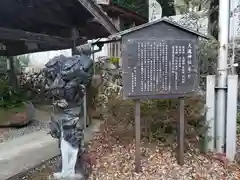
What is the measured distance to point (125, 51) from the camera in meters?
4.11

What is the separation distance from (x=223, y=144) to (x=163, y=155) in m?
1.32

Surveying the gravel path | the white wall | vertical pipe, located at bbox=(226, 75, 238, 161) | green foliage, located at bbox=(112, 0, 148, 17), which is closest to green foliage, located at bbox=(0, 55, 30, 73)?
the white wall

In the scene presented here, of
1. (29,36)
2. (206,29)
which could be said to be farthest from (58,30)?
(206,29)

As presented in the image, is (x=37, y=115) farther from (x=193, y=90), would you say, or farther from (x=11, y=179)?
(x=193, y=90)

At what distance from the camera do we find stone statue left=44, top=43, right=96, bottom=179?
3.78 metres

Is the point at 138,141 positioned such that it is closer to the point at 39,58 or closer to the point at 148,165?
the point at 148,165

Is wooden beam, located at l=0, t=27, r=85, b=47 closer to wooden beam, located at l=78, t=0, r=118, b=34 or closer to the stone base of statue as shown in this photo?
wooden beam, located at l=78, t=0, r=118, b=34

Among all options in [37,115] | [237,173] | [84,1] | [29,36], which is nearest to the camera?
[237,173]

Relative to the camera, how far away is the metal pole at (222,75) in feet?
17.6

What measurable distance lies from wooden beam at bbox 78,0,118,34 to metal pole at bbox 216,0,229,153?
90.2 inches

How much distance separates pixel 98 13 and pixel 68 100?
8.57 ft

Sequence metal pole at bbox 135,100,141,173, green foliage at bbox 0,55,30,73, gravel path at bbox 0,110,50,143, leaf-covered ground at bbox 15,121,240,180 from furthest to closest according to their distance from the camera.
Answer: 1. green foliage at bbox 0,55,30,73
2. gravel path at bbox 0,110,50,143
3. leaf-covered ground at bbox 15,121,240,180
4. metal pole at bbox 135,100,141,173

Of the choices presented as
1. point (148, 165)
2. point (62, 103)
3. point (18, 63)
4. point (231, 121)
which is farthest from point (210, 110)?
point (18, 63)

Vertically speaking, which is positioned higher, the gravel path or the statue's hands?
the statue's hands
